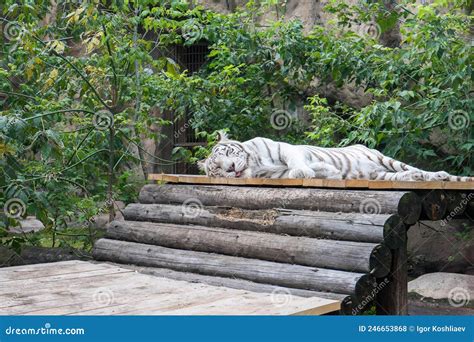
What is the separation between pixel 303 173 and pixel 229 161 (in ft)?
2.73

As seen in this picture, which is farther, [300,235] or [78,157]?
[78,157]

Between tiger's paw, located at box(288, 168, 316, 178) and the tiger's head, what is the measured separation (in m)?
0.53

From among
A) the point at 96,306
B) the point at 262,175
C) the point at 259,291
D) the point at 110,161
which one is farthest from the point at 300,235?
the point at 110,161

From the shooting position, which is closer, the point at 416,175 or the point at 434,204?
A: the point at 434,204

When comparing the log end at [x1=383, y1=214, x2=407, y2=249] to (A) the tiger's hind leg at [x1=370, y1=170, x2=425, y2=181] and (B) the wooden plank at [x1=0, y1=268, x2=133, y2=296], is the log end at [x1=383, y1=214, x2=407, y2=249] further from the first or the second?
(B) the wooden plank at [x1=0, y1=268, x2=133, y2=296]

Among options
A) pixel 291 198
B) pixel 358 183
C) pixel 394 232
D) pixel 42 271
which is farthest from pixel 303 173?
pixel 42 271

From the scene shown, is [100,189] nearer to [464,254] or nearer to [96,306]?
[96,306]

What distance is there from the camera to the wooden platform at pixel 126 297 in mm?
3836

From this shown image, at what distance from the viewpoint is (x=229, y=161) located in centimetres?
595

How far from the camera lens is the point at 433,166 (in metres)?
8.16

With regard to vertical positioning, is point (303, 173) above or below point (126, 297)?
above

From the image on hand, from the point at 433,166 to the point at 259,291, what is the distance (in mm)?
4462

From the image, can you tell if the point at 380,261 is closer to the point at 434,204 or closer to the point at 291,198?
the point at 434,204

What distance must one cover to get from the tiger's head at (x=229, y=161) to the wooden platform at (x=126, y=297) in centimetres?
137
